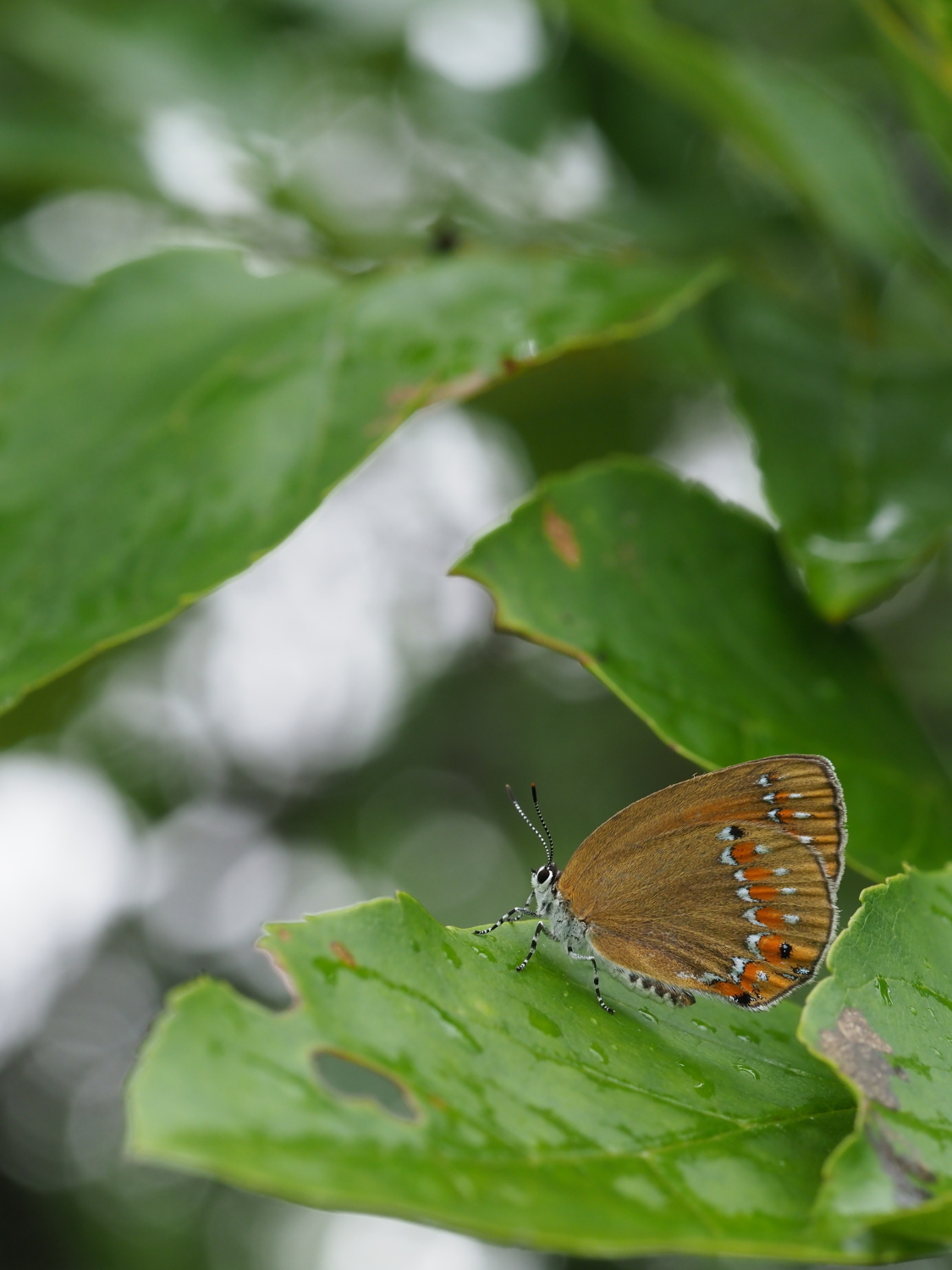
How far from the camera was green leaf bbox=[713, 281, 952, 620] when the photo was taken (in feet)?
4.29

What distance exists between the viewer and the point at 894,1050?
863mm

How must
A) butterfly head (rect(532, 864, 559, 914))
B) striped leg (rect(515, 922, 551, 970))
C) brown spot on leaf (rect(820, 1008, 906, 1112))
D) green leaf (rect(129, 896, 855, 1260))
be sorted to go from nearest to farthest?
1. green leaf (rect(129, 896, 855, 1260))
2. brown spot on leaf (rect(820, 1008, 906, 1112))
3. striped leg (rect(515, 922, 551, 970))
4. butterfly head (rect(532, 864, 559, 914))

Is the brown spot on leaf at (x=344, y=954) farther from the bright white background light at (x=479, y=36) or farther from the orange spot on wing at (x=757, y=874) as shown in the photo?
the bright white background light at (x=479, y=36)

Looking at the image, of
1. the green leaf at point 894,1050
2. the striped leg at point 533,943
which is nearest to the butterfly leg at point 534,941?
the striped leg at point 533,943

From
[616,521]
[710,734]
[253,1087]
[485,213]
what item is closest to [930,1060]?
[710,734]

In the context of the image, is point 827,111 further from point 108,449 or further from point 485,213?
point 108,449

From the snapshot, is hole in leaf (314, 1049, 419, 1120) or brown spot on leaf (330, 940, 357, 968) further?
brown spot on leaf (330, 940, 357, 968)

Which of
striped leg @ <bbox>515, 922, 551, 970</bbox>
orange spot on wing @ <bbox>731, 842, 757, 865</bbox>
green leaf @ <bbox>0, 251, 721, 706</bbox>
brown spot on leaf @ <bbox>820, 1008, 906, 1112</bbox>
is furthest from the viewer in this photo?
orange spot on wing @ <bbox>731, 842, 757, 865</bbox>

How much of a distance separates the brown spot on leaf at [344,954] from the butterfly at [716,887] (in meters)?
0.25

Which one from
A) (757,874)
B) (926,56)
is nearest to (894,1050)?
(757,874)

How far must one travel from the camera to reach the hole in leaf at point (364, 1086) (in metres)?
0.73

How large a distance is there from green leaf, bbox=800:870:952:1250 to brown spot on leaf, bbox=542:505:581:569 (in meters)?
0.46

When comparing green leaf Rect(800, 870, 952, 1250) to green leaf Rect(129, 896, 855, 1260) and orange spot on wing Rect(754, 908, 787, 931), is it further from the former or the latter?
orange spot on wing Rect(754, 908, 787, 931)

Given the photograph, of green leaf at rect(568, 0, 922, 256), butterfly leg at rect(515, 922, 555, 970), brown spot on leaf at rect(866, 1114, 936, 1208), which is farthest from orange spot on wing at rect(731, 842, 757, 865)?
green leaf at rect(568, 0, 922, 256)
